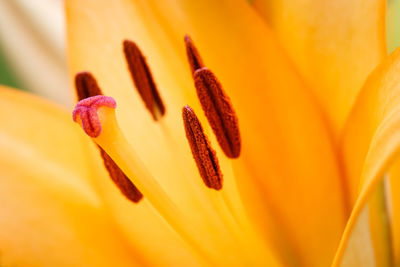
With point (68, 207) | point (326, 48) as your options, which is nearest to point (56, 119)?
point (68, 207)

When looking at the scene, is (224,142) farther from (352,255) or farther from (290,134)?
(352,255)

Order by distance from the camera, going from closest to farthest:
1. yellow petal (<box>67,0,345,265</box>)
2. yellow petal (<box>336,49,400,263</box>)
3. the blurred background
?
yellow petal (<box>336,49,400,263</box>)
yellow petal (<box>67,0,345,265</box>)
the blurred background

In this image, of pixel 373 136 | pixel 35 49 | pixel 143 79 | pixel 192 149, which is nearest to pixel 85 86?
pixel 143 79

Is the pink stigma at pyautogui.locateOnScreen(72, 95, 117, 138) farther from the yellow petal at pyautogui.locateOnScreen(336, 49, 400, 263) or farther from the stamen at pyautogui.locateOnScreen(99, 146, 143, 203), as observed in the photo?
the yellow petal at pyautogui.locateOnScreen(336, 49, 400, 263)

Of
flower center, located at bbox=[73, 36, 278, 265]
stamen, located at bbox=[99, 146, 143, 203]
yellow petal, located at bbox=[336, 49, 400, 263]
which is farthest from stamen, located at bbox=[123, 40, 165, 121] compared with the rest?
yellow petal, located at bbox=[336, 49, 400, 263]

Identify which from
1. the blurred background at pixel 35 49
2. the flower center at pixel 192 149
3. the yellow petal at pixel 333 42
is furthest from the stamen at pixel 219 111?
the blurred background at pixel 35 49

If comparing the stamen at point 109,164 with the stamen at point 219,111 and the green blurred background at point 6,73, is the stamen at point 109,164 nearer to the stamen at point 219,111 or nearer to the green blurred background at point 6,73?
the stamen at point 219,111
